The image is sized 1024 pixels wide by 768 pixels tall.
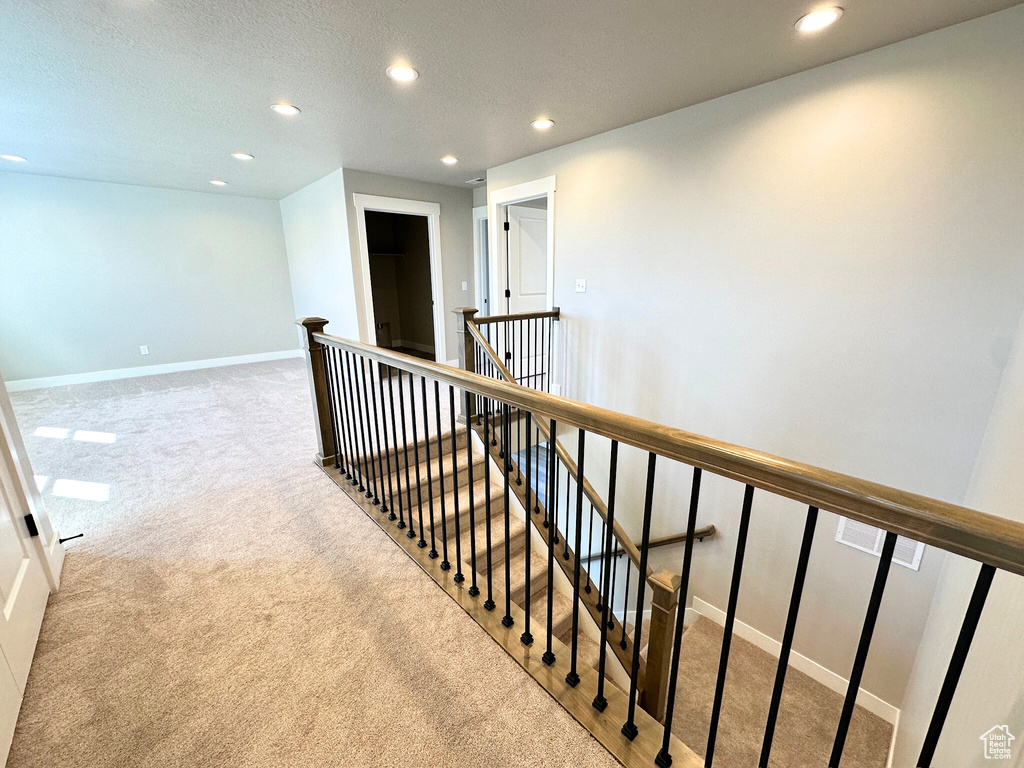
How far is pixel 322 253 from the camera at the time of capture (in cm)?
503

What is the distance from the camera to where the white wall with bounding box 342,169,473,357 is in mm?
4535

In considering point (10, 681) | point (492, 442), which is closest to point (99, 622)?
point (10, 681)

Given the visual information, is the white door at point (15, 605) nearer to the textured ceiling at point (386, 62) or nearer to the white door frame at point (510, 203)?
the textured ceiling at point (386, 62)

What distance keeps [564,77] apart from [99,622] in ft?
10.6

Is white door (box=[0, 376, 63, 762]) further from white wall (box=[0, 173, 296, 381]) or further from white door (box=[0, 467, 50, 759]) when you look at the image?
white wall (box=[0, 173, 296, 381])

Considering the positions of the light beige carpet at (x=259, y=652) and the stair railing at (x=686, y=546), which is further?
the light beige carpet at (x=259, y=652)

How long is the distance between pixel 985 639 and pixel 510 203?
4175mm

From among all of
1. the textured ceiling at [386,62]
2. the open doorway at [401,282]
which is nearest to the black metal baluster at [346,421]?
the textured ceiling at [386,62]

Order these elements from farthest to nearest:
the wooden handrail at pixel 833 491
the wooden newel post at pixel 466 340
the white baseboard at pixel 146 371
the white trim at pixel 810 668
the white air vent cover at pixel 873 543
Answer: the white baseboard at pixel 146 371, the wooden newel post at pixel 466 340, the white trim at pixel 810 668, the white air vent cover at pixel 873 543, the wooden handrail at pixel 833 491

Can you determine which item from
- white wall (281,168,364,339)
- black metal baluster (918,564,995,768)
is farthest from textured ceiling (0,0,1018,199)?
black metal baluster (918,564,995,768)

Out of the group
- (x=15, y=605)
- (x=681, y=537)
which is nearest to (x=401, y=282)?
(x=681, y=537)

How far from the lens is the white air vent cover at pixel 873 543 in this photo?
2199 mm

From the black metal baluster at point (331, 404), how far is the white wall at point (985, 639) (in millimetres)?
2802

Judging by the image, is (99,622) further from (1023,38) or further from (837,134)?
(1023,38)
